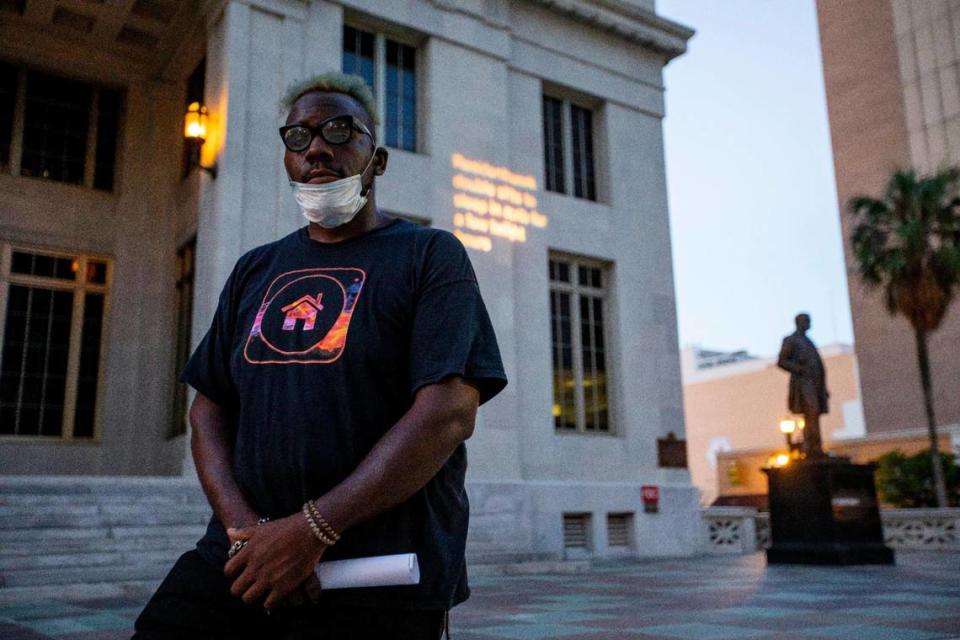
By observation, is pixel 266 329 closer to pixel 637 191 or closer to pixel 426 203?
pixel 426 203

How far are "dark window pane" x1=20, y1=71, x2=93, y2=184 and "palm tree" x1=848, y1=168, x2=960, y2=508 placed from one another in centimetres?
1954

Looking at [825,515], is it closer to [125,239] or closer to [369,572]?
[125,239]

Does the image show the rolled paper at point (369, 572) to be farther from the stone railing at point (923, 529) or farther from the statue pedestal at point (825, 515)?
the stone railing at point (923, 529)

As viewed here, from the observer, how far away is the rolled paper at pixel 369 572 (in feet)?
5.82

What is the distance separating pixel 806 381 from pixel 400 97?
8.90m

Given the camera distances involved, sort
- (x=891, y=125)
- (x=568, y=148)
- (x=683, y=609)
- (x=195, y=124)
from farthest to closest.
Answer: (x=891, y=125), (x=568, y=148), (x=195, y=124), (x=683, y=609)

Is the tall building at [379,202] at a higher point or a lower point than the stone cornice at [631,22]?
lower

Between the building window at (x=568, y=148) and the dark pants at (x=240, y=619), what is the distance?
16804mm

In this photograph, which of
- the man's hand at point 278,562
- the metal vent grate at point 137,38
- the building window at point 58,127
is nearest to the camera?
the man's hand at point 278,562

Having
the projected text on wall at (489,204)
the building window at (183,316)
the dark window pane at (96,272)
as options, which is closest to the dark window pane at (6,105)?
the dark window pane at (96,272)

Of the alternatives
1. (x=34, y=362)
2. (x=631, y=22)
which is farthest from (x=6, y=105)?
(x=631, y=22)

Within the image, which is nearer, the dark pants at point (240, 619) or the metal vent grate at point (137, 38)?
the dark pants at point (240, 619)

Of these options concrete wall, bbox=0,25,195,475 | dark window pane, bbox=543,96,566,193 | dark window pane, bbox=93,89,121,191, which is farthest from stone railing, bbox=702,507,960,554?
dark window pane, bbox=93,89,121,191

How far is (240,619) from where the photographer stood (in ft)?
6.23
